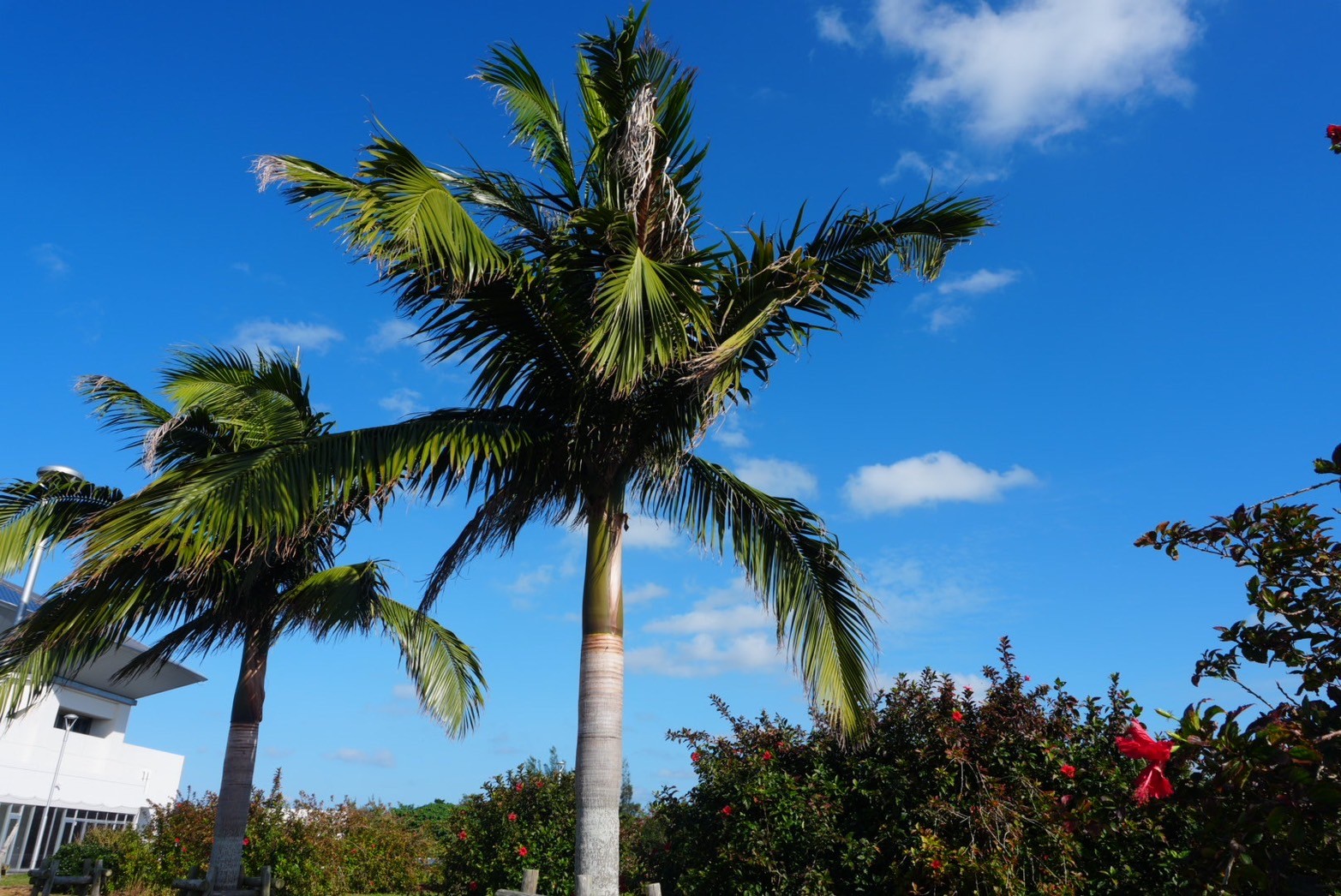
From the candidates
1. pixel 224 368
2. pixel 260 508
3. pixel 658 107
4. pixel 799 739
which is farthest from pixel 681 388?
pixel 224 368

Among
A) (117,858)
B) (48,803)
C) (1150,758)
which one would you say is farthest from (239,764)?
(48,803)


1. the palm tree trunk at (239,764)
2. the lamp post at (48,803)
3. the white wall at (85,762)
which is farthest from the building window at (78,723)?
the palm tree trunk at (239,764)

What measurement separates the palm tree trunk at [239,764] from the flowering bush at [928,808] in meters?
5.45

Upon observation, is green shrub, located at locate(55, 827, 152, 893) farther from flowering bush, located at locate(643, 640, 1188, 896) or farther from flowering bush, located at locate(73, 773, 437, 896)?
flowering bush, located at locate(643, 640, 1188, 896)

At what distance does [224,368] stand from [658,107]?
6.88 meters

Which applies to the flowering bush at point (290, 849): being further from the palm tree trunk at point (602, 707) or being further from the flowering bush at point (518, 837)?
the palm tree trunk at point (602, 707)

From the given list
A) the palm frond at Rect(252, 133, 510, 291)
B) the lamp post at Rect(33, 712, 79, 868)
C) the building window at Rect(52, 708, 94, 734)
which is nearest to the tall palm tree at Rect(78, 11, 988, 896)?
the palm frond at Rect(252, 133, 510, 291)

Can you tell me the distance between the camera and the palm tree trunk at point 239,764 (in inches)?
460

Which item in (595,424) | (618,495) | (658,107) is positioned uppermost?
(658,107)

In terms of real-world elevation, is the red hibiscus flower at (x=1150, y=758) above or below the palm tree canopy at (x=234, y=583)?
below

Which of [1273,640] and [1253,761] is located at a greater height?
[1273,640]

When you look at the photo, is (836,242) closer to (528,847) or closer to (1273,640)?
(1273,640)

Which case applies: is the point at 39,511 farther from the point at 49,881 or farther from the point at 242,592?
the point at 49,881

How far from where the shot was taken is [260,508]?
6.27 meters
